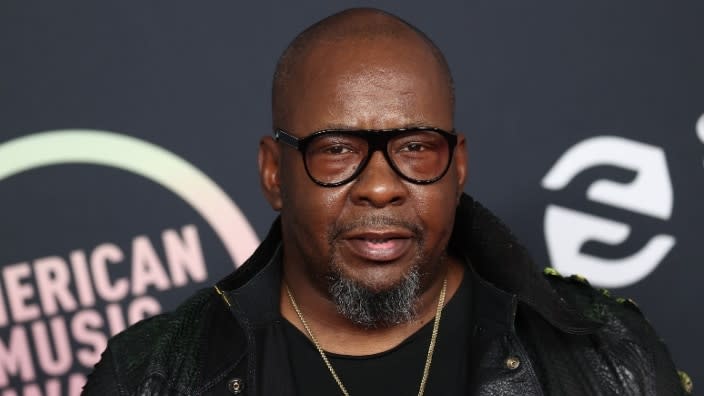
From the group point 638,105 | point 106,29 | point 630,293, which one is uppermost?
point 106,29

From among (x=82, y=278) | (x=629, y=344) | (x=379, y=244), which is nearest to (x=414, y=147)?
(x=379, y=244)

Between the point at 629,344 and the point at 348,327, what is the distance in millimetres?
409

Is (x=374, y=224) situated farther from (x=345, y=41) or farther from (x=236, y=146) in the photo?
(x=236, y=146)

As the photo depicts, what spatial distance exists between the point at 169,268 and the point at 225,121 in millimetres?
309

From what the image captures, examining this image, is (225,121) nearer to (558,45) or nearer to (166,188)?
(166,188)

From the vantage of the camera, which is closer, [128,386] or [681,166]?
[128,386]

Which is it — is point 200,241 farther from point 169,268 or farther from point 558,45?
point 558,45

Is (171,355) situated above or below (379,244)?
below

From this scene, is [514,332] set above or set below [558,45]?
below

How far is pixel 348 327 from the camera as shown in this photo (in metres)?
1.70

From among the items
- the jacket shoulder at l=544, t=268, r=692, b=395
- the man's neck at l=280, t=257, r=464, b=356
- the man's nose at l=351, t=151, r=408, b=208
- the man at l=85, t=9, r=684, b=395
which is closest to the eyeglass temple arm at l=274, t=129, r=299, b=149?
the man at l=85, t=9, r=684, b=395

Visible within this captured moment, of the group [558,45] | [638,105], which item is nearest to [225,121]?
[558,45]

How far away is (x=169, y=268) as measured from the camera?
2.24 m

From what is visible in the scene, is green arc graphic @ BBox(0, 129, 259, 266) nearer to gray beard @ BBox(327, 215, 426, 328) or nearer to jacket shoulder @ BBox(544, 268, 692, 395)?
gray beard @ BBox(327, 215, 426, 328)
